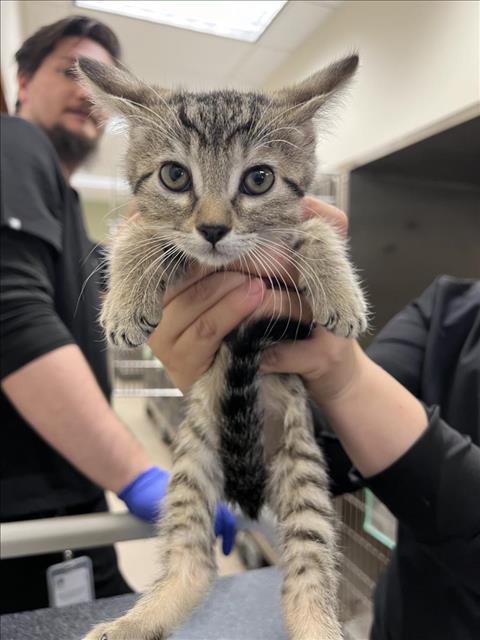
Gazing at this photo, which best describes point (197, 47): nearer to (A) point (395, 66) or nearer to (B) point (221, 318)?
(A) point (395, 66)

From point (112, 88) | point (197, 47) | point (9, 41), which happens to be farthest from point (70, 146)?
point (112, 88)

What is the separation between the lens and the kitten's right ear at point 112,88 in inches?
16.8

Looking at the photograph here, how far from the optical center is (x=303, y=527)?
1.61ft

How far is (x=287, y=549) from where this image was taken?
482 millimetres

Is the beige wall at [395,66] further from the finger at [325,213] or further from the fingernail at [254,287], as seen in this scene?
the fingernail at [254,287]

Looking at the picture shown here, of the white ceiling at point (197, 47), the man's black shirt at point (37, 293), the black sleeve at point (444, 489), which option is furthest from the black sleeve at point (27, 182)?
the black sleeve at point (444, 489)

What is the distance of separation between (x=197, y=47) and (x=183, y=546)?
840 mm

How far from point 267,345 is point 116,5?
1.96ft

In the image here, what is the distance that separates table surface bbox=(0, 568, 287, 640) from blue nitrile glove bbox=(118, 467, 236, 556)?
0.06 meters

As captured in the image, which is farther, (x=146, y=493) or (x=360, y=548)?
(x=360, y=548)

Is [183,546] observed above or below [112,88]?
below

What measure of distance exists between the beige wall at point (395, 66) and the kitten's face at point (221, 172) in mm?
86

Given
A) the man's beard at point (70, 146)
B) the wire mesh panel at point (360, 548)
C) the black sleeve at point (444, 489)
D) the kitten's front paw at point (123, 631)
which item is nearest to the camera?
the kitten's front paw at point (123, 631)

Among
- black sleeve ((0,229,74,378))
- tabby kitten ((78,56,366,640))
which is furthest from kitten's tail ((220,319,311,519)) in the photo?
black sleeve ((0,229,74,378))
